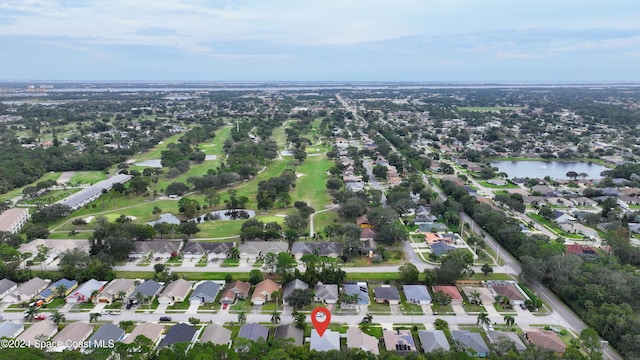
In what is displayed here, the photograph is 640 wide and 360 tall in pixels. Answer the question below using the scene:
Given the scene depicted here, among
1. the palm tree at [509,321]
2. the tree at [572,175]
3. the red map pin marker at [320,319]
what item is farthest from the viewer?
the tree at [572,175]

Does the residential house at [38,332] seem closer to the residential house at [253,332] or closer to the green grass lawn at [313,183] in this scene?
the residential house at [253,332]

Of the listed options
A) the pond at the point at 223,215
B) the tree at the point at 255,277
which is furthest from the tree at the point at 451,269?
the pond at the point at 223,215

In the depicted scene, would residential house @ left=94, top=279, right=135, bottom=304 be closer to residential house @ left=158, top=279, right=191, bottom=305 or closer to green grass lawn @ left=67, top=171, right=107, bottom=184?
residential house @ left=158, top=279, right=191, bottom=305

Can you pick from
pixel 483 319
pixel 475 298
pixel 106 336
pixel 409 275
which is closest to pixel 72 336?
pixel 106 336

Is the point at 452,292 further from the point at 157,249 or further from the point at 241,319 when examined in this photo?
the point at 157,249

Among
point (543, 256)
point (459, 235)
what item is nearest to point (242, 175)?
point (459, 235)

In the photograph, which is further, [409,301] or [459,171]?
[459,171]

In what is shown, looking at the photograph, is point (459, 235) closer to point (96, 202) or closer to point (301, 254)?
point (301, 254)
